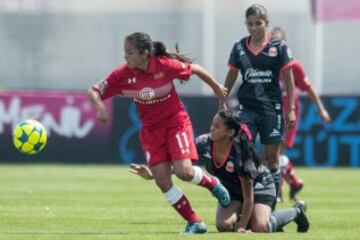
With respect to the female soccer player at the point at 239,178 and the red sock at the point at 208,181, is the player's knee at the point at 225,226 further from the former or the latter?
the red sock at the point at 208,181

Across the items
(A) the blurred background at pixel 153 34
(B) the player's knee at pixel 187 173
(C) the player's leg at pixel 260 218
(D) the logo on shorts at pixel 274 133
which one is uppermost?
(B) the player's knee at pixel 187 173

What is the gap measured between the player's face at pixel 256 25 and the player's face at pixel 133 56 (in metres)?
2.25

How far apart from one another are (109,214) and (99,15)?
22861 mm

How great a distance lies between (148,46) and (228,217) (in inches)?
75.8

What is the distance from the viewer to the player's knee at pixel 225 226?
484 inches

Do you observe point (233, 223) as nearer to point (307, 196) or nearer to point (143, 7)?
point (307, 196)

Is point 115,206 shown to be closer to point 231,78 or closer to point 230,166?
point 231,78

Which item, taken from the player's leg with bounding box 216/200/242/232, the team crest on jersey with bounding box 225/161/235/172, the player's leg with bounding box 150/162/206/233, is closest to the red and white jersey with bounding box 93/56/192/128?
the player's leg with bounding box 150/162/206/233

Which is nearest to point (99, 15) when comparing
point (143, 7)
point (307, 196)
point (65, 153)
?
point (143, 7)

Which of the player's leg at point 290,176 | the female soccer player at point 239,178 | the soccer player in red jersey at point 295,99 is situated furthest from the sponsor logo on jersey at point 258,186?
the player's leg at point 290,176

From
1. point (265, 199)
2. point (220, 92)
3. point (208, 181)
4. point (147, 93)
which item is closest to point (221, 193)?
point (208, 181)

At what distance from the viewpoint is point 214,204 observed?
634 inches

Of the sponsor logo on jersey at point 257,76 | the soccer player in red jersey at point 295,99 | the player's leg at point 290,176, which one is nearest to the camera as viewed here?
the sponsor logo on jersey at point 257,76

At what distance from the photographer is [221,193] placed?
40.0 ft
